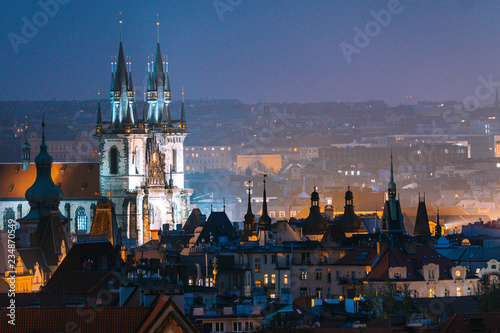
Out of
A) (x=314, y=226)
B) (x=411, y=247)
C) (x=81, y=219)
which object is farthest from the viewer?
(x=81, y=219)

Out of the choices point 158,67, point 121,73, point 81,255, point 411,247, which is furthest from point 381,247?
point 158,67

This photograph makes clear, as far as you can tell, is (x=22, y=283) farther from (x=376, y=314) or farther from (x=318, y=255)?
(x=318, y=255)

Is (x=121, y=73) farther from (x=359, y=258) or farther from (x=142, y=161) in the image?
(x=359, y=258)

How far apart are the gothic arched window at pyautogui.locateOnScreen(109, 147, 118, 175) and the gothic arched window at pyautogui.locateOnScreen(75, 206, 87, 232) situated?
526 cm

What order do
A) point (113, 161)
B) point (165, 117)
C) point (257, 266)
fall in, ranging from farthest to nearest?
point (165, 117) → point (113, 161) → point (257, 266)

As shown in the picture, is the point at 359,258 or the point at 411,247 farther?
the point at 359,258

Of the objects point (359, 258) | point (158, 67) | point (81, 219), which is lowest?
point (359, 258)

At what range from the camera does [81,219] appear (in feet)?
423

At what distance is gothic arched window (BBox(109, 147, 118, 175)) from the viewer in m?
134

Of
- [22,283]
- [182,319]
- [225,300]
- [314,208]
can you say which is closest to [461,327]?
[182,319]

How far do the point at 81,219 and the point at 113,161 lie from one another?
7.44 metres

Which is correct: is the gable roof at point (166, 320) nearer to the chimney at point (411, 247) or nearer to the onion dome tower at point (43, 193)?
the chimney at point (411, 247)

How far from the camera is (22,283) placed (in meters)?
60.8

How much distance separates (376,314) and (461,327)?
13.5m
